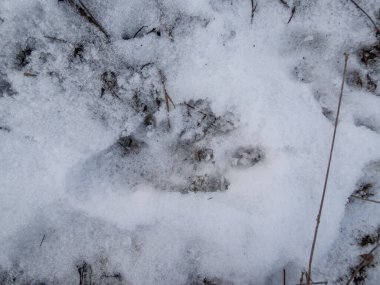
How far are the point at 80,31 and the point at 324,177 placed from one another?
1.46 metres

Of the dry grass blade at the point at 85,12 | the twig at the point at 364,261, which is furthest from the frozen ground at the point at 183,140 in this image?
the twig at the point at 364,261

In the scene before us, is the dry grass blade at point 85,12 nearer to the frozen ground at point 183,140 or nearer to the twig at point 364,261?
the frozen ground at point 183,140

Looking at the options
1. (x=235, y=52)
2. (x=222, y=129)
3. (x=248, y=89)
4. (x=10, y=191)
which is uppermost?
(x=235, y=52)

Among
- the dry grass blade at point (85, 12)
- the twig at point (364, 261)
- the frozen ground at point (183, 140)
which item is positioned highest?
the dry grass blade at point (85, 12)

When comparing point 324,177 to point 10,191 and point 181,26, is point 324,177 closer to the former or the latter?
point 181,26

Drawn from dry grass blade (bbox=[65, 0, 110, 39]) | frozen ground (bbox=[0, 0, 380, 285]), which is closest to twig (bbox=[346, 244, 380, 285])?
frozen ground (bbox=[0, 0, 380, 285])

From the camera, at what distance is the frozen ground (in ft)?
5.53

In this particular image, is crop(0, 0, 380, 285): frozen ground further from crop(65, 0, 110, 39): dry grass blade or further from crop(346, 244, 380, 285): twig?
crop(346, 244, 380, 285): twig

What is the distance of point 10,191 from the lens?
169cm

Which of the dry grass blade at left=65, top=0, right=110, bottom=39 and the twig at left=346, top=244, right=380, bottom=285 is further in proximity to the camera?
the twig at left=346, top=244, right=380, bottom=285

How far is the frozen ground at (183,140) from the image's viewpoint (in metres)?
1.69

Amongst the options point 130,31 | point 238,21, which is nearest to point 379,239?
point 238,21

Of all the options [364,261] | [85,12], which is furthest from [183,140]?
[364,261]

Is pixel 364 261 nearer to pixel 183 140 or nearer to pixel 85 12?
pixel 183 140
